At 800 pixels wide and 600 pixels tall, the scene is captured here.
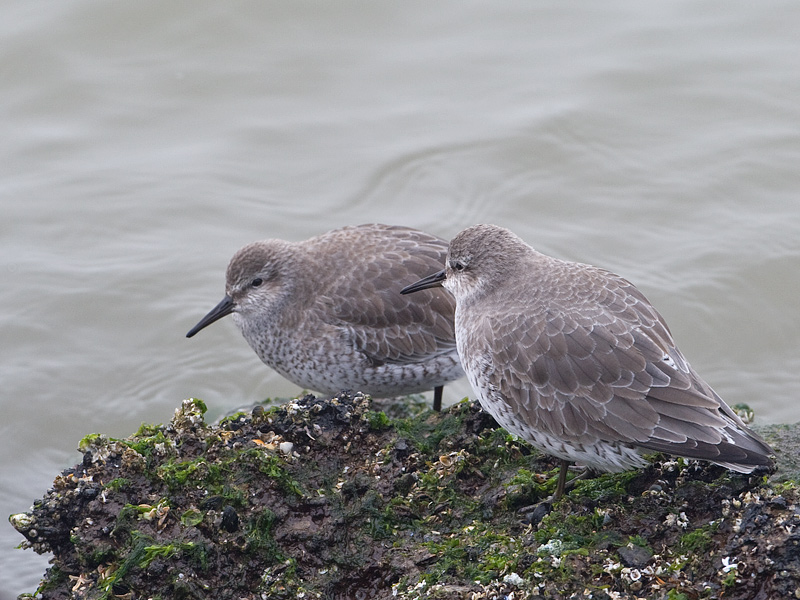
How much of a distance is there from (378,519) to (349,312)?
2592 millimetres

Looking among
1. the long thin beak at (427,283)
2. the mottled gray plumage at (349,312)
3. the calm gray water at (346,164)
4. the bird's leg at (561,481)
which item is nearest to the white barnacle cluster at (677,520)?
the bird's leg at (561,481)

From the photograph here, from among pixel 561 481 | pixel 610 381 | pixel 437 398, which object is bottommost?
pixel 437 398

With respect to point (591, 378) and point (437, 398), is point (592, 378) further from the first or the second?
point (437, 398)

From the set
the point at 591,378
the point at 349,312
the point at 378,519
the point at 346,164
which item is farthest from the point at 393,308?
the point at 346,164

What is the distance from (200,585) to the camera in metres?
4.32

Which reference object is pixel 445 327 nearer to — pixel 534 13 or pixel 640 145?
pixel 640 145

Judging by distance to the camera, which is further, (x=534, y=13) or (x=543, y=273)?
(x=534, y=13)

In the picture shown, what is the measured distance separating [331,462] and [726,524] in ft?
6.61

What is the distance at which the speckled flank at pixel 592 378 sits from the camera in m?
4.55

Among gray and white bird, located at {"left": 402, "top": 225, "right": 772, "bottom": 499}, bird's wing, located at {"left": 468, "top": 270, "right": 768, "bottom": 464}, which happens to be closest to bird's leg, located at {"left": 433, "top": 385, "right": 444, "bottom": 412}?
gray and white bird, located at {"left": 402, "top": 225, "right": 772, "bottom": 499}

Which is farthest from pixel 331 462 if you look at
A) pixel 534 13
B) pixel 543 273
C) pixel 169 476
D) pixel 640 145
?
pixel 534 13

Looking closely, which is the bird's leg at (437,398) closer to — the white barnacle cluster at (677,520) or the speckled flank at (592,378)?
the speckled flank at (592,378)

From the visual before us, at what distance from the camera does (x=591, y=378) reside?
4.86m

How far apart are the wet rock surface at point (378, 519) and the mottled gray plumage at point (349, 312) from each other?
1.59 metres
